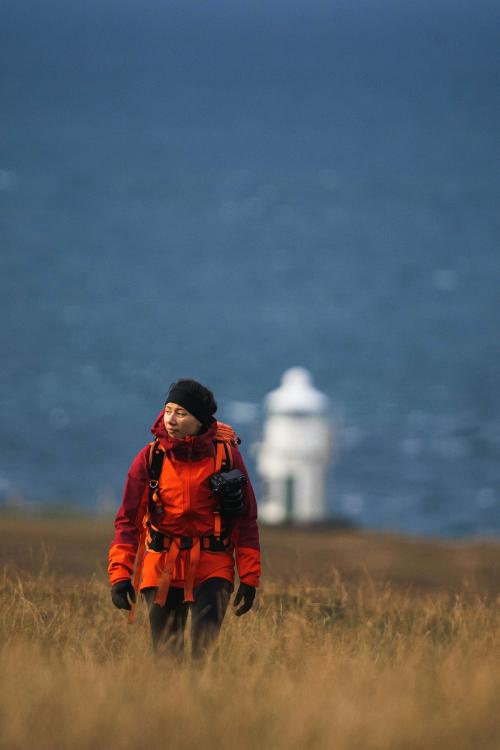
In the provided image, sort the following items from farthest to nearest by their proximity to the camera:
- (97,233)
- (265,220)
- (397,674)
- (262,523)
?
1. (265,220)
2. (97,233)
3. (262,523)
4. (397,674)

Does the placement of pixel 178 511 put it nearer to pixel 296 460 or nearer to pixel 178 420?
pixel 178 420

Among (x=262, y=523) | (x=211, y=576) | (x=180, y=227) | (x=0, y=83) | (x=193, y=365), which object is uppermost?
(x=0, y=83)

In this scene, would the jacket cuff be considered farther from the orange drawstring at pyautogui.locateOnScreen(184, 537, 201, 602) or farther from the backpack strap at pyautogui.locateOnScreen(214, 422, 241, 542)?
the backpack strap at pyautogui.locateOnScreen(214, 422, 241, 542)

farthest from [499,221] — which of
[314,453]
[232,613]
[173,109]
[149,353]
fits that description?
[232,613]

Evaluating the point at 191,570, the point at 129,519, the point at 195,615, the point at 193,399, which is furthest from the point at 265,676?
the point at 193,399

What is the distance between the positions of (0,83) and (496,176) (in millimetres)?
64461

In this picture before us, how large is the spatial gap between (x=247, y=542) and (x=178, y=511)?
34cm

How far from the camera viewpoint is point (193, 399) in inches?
205

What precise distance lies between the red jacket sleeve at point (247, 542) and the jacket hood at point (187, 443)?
0.46 ft

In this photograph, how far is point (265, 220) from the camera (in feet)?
463

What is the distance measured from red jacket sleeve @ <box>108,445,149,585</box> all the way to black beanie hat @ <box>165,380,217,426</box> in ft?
0.76

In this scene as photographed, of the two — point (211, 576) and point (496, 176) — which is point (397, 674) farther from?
point (496, 176)

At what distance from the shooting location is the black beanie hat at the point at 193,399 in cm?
518

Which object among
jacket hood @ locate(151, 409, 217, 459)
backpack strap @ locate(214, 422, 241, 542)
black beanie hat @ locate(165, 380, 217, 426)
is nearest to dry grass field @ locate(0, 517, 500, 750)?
backpack strap @ locate(214, 422, 241, 542)
